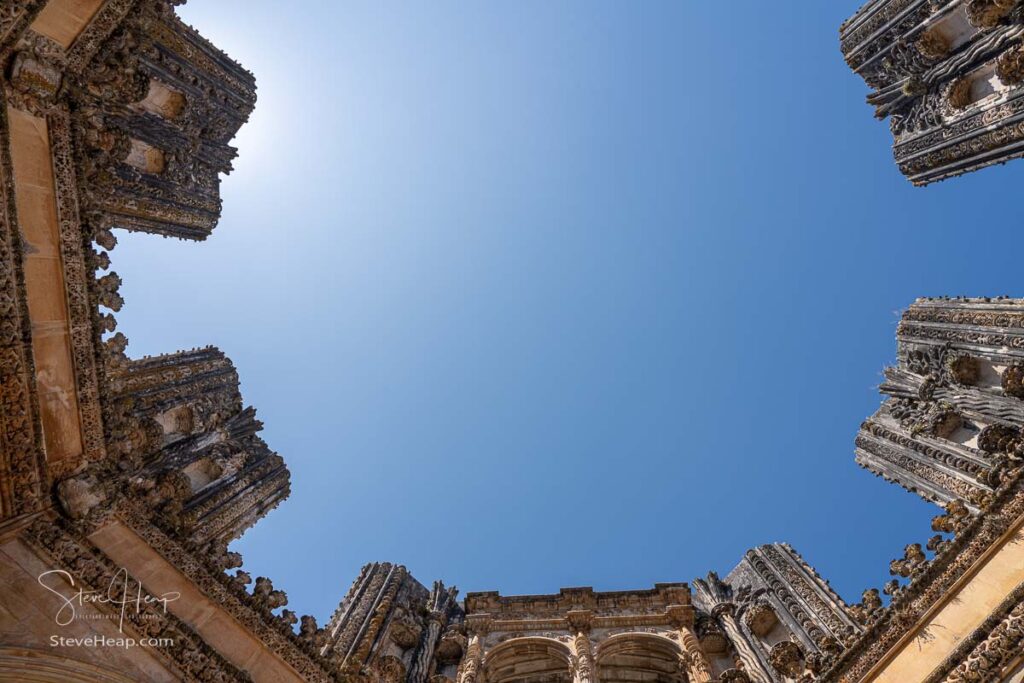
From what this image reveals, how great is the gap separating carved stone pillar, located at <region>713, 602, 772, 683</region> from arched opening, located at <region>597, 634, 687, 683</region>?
6.58ft

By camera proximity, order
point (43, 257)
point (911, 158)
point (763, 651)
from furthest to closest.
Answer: point (911, 158) < point (763, 651) < point (43, 257)

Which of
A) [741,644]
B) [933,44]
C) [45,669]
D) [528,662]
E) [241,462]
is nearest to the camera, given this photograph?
[45,669]

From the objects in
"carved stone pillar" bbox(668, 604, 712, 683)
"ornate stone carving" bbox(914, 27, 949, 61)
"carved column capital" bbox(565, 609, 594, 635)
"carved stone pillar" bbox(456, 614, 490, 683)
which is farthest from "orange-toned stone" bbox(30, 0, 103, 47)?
"ornate stone carving" bbox(914, 27, 949, 61)

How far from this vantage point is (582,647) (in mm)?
19672

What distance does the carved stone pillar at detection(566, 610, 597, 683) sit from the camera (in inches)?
719

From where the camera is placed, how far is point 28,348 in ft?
33.2

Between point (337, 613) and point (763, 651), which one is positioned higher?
point (337, 613)

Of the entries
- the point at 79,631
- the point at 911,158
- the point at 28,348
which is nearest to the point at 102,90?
the point at 28,348

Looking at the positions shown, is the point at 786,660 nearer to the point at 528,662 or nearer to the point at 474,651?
the point at 528,662

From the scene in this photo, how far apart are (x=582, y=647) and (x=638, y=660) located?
2.11 metres

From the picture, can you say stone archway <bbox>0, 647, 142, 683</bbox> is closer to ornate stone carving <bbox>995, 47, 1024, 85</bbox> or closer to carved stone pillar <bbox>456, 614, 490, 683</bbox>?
carved stone pillar <bbox>456, 614, 490, 683</bbox>

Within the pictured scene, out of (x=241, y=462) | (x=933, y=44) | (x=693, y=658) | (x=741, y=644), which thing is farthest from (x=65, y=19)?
(x=933, y=44)

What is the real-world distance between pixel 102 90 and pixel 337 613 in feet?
62.7

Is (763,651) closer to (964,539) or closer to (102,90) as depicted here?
(964,539)
